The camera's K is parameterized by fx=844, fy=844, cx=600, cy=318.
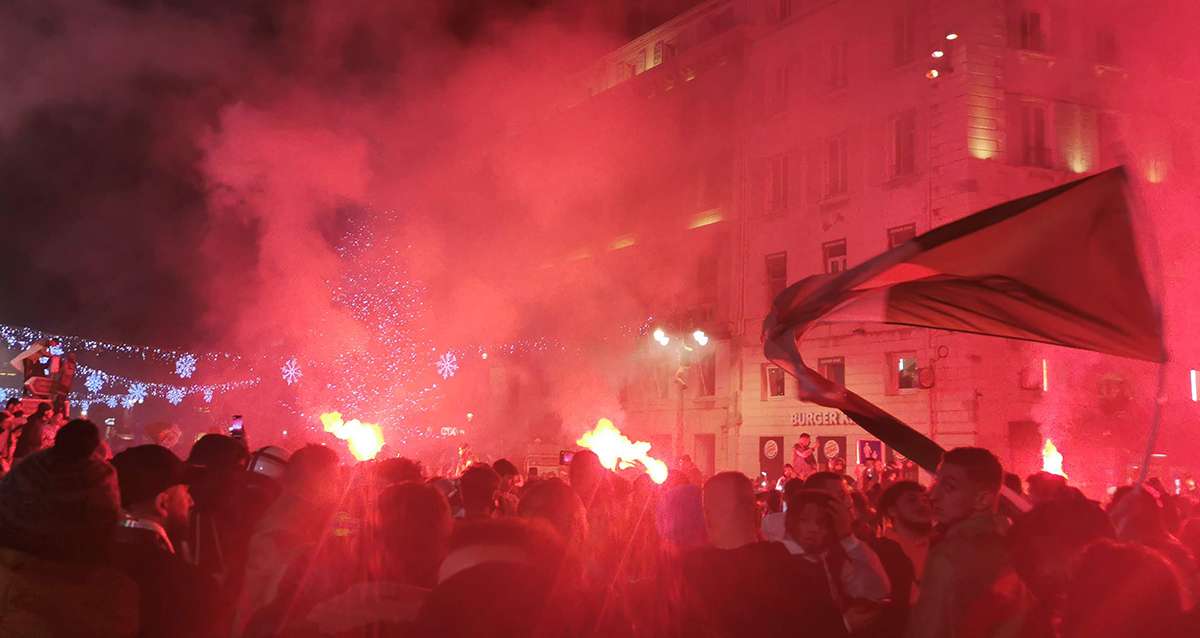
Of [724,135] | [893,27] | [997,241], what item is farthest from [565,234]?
[997,241]

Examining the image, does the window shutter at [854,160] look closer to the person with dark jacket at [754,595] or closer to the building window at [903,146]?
the building window at [903,146]

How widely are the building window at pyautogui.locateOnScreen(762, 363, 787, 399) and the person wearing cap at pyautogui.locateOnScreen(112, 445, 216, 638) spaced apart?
22175mm

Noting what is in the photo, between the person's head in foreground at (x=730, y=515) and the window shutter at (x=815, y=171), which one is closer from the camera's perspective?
the person's head in foreground at (x=730, y=515)

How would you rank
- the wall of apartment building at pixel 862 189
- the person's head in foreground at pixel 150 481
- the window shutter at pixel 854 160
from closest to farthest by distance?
the person's head in foreground at pixel 150 481 → the wall of apartment building at pixel 862 189 → the window shutter at pixel 854 160

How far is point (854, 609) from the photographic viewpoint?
353 cm

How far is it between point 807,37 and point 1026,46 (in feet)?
20.0

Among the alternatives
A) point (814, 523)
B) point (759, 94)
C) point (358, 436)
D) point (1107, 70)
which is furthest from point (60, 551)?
point (759, 94)

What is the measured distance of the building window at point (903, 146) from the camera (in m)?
22.4

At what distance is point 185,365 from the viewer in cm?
3369

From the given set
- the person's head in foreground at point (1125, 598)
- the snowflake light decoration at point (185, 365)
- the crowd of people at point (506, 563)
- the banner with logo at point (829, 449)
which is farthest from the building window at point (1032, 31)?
the snowflake light decoration at point (185, 365)

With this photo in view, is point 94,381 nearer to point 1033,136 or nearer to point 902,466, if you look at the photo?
point 902,466

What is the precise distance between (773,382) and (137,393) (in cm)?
3280

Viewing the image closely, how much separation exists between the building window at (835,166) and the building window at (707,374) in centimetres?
636

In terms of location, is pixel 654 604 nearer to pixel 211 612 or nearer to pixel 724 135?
pixel 211 612
